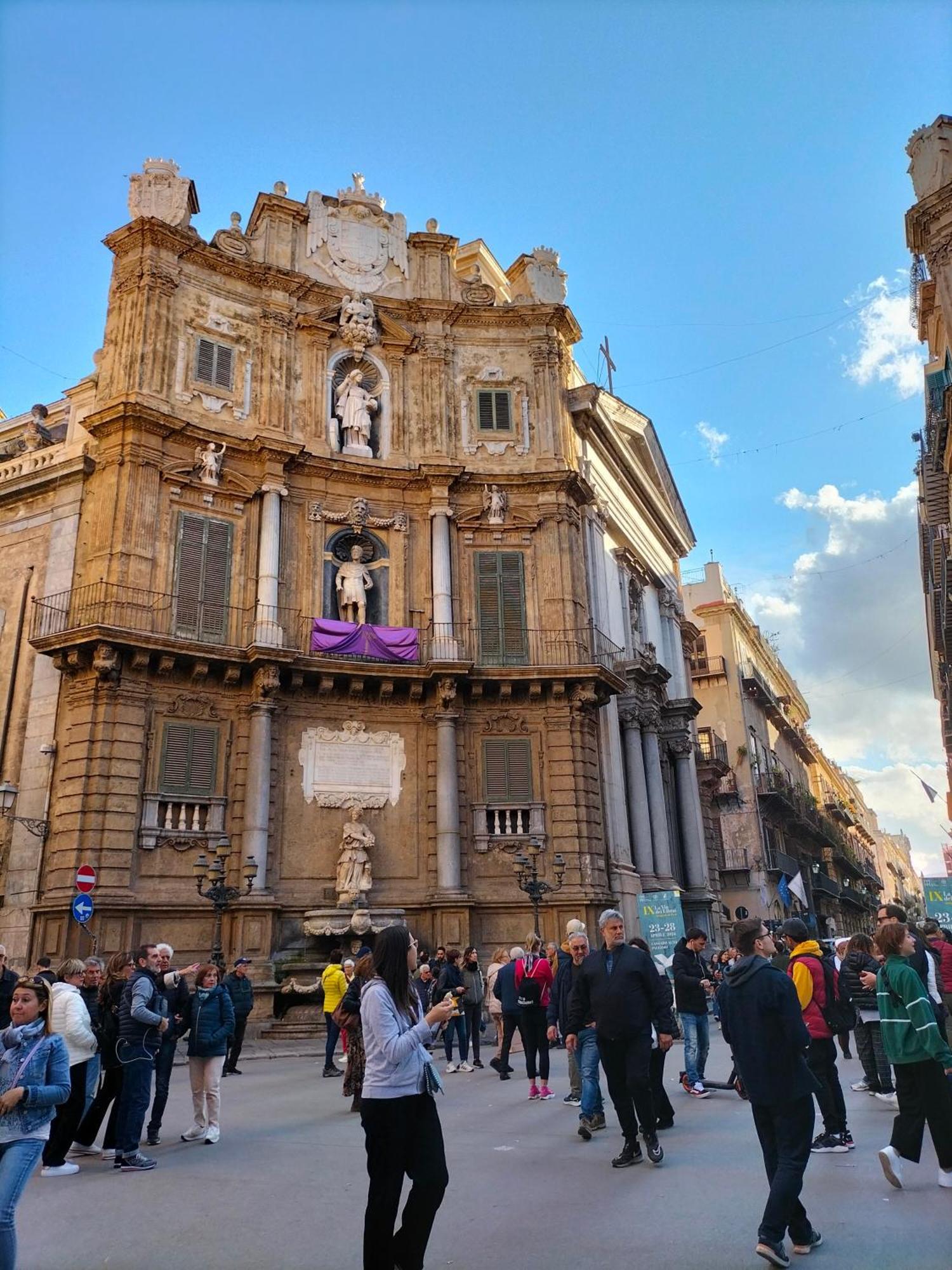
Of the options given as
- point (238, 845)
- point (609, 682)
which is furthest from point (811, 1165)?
point (609, 682)

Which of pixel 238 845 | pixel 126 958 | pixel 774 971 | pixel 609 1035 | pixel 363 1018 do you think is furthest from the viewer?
pixel 238 845

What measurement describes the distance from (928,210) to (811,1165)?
22326 millimetres

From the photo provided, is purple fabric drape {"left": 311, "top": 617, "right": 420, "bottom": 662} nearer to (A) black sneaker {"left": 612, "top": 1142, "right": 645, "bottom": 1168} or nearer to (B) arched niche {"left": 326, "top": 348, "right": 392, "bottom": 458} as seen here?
(B) arched niche {"left": 326, "top": 348, "right": 392, "bottom": 458}

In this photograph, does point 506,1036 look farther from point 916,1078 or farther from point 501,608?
point 501,608

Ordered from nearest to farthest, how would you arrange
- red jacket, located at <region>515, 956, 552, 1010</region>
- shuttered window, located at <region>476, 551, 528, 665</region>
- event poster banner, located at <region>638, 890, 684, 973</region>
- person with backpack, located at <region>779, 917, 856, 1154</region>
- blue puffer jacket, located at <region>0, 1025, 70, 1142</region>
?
blue puffer jacket, located at <region>0, 1025, 70, 1142</region>, person with backpack, located at <region>779, 917, 856, 1154</region>, red jacket, located at <region>515, 956, 552, 1010</region>, event poster banner, located at <region>638, 890, 684, 973</region>, shuttered window, located at <region>476, 551, 528, 665</region>

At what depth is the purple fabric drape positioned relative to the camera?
22.6 metres

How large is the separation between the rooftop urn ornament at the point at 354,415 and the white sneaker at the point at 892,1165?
2134cm

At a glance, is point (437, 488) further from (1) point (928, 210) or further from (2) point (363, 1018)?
(2) point (363, 1018)

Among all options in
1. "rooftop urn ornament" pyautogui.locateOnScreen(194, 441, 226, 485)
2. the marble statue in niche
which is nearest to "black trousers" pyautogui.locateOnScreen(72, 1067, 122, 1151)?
the marble statue in niche

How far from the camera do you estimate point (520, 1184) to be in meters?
6.84

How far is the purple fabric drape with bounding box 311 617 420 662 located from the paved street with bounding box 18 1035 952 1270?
14049 millimetres

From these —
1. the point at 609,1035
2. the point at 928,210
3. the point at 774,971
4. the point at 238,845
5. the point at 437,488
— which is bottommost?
the point at 609,1035

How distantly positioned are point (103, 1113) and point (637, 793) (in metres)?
20.8

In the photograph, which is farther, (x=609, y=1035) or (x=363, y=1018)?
(x=609, y=1035)
